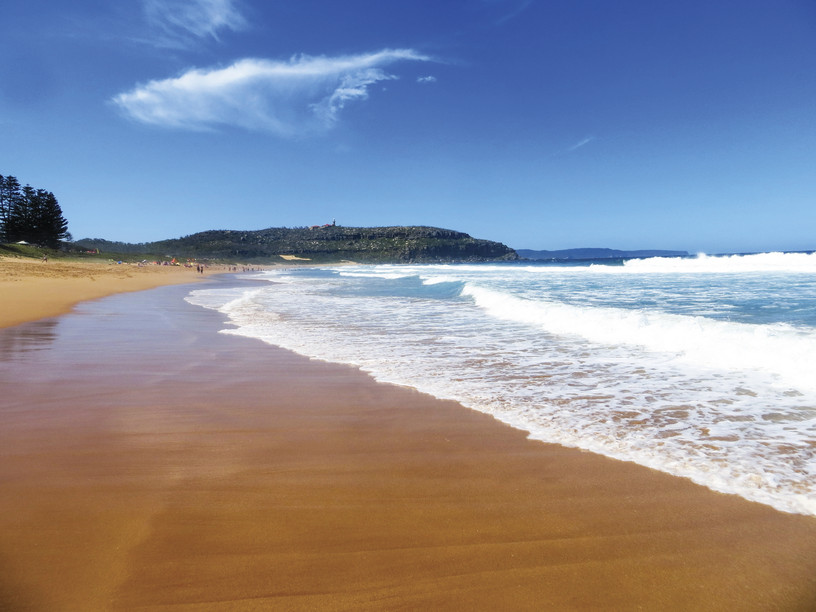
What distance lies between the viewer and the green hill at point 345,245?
11756cm

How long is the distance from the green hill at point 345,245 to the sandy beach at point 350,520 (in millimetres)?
103420

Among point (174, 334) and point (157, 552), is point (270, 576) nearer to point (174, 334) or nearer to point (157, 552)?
point (157, 552)

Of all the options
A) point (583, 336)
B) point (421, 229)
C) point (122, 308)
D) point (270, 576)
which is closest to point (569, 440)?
point (270, 576)

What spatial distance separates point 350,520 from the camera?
252 cm

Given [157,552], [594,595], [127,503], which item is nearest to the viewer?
[594,595]

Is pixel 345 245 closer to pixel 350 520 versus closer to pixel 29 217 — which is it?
pixel 29 217

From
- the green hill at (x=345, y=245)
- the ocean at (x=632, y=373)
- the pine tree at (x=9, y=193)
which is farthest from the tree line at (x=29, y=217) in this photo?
the ocean at (x=632, y=373)

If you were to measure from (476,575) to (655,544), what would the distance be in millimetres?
965

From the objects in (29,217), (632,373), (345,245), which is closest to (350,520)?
(632,373)

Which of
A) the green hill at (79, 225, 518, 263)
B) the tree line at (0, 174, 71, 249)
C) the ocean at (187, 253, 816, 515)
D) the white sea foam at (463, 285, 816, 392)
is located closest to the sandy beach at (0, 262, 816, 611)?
the ocean at (187, 253, 816, 515)

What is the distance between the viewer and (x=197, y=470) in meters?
3.11

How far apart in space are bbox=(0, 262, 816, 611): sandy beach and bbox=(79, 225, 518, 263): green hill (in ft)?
339

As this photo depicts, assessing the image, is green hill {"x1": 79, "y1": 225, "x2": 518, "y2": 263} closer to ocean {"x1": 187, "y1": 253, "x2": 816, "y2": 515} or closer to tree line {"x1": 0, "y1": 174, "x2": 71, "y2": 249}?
tree line {"x1": 0, "y1": 174, "x2": 71, "y2": 249}

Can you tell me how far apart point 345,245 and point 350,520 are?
139367 millimetres
